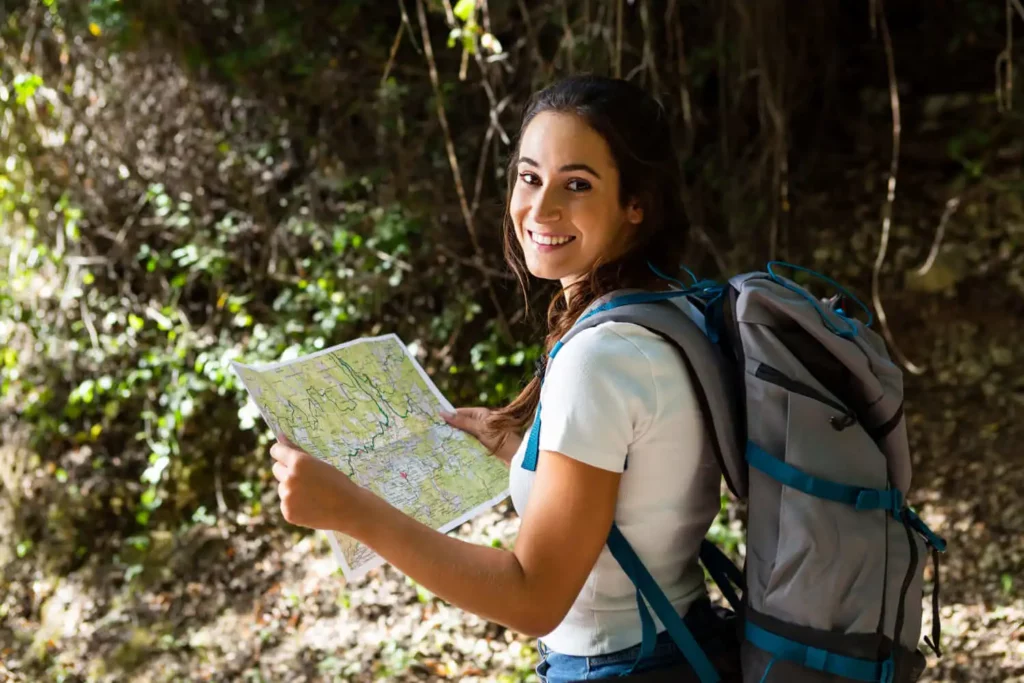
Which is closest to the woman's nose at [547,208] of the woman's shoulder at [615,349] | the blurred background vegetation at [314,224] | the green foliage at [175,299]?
the woman's shoulder at [615,349]

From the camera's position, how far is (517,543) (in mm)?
1094

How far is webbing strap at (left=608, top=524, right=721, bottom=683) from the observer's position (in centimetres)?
116

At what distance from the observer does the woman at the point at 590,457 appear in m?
1.08

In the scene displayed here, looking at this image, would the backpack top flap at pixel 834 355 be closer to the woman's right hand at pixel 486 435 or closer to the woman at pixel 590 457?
the woman at pixel 590 457

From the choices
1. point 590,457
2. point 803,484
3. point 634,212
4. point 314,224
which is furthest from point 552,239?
point 314,224

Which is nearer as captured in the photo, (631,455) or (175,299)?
(631,455)

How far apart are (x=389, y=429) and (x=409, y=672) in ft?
6.91

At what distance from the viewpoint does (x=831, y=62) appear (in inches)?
185

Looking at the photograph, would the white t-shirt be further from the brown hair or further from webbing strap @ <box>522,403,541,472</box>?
the brown hair

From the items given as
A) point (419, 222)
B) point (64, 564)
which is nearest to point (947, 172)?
point (419, 222)

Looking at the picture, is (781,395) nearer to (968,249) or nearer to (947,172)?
(968,249)

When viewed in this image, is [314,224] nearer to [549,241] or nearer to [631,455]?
[549,241]

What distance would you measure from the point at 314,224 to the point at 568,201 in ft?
11.0

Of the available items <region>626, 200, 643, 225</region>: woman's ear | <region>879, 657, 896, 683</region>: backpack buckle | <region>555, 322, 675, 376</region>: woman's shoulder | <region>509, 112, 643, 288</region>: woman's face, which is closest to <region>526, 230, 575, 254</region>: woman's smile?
<region>509, 112, 643, 288</region>: woman's face
